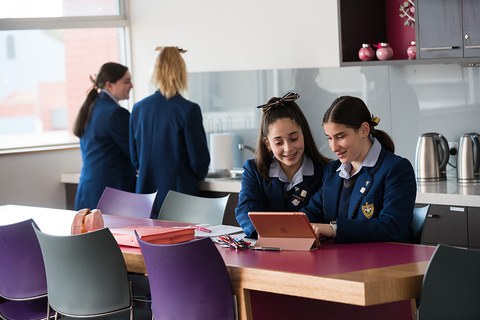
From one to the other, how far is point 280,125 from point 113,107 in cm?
201

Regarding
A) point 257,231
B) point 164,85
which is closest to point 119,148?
point 164,85

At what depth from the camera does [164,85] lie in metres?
4.48

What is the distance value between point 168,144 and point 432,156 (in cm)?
158

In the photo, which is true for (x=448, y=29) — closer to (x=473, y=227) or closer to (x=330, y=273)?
(x=473, y=227)

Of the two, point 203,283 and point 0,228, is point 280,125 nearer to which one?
point 203,283

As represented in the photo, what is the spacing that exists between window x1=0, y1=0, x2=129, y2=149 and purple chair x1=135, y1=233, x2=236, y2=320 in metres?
3.40

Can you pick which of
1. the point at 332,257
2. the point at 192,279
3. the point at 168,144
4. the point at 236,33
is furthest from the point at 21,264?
the point at 236,33

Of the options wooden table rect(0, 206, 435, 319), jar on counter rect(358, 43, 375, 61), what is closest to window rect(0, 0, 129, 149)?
jar on counter rect(358, 43, 375, 61)

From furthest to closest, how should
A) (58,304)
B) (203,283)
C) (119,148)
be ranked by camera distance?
1. (119,148)
2. (58,304)
3. (203,283)

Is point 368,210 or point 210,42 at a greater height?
point 210,42

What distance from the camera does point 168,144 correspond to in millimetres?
4531

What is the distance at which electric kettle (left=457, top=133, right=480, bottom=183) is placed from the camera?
13.1 ft

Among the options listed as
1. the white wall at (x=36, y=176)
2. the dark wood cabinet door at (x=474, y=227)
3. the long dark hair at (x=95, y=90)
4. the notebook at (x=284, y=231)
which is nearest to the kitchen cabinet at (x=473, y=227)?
the dark wood cabinet door at (x=474, y=227)

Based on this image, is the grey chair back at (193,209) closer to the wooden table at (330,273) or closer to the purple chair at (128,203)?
the purple chair at (128,203)
